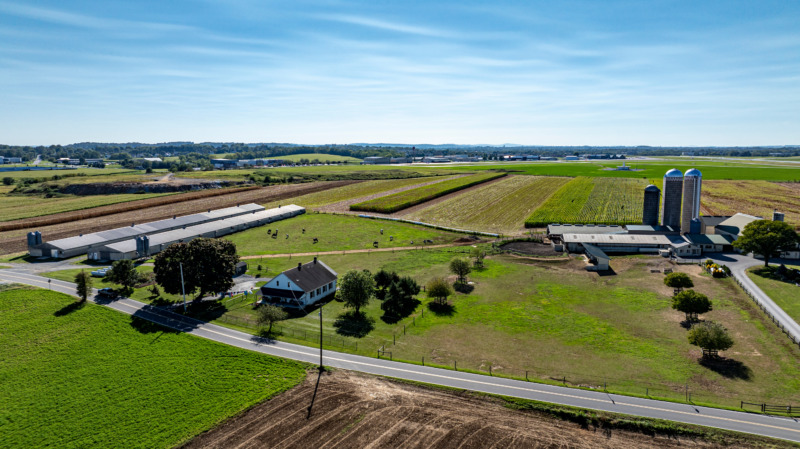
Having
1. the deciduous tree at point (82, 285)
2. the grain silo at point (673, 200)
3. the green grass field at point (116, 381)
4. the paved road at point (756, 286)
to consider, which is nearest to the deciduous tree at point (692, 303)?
the paved road at point (756, 286)

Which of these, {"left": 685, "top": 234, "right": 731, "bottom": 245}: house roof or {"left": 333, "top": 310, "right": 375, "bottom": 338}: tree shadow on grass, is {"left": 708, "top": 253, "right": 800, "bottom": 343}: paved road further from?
{"left": 333, "top": 310, "right": 375, "bottom": 338}: tree shadow on grass

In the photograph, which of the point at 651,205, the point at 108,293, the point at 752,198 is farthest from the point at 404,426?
the point at 752,198

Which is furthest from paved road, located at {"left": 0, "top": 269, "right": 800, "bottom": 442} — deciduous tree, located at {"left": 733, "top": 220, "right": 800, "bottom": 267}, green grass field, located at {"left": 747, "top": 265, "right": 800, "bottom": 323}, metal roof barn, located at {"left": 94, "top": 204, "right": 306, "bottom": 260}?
deciduous tree, located at {"left": 733, "top": 220, "right": 800, "bottom": 267}

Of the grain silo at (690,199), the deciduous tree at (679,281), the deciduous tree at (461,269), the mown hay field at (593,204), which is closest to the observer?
the deciduous tree at (679,281)

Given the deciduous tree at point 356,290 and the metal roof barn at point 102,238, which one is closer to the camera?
the deciduous tree at point 356,290

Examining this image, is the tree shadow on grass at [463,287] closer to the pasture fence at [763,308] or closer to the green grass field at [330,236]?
the green grass field at [330,236]

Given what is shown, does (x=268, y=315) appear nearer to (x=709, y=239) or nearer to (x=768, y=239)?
(x=768, y=239)
